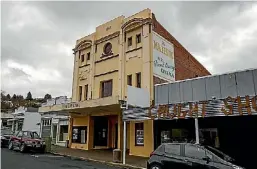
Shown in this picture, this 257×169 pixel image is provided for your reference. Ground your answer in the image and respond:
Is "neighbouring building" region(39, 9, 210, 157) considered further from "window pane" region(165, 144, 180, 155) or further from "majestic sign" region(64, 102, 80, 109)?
"window pane" region(165, 144, 180, 155)

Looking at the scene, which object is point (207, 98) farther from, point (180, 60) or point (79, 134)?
point (79, 134)

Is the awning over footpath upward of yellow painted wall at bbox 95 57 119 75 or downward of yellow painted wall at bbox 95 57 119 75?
downward

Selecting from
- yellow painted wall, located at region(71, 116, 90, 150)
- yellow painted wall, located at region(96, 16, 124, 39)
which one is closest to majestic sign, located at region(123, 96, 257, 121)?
yellow painted wall, located at region(71, 116, 90, 150)

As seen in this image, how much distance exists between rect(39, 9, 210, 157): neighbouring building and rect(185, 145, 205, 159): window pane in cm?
850

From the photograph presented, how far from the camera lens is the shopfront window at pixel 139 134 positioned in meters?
19.5

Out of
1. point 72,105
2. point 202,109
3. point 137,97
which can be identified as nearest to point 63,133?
point 72,105

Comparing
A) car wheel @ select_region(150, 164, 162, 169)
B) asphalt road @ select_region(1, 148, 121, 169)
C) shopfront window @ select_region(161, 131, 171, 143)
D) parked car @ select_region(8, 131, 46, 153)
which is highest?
shopfront window @ select_region(161, 131, 171, 143)

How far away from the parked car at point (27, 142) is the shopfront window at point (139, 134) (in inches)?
297

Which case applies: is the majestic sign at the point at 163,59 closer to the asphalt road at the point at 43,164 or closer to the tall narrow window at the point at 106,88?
the tall narrow window at the point at 106,88

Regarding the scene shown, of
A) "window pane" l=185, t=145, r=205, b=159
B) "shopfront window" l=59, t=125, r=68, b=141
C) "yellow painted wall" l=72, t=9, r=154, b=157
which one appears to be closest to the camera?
"window pane" l=185, t=145, r=205, b=159

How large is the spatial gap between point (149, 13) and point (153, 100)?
22.1 ft

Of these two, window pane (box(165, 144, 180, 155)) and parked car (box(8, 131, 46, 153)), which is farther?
parked car (box(8, 131, 46, 153))

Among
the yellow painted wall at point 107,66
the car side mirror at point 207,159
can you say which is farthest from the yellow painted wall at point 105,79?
the car side mirror at point 207,159

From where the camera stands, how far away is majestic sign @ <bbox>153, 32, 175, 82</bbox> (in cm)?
2042
